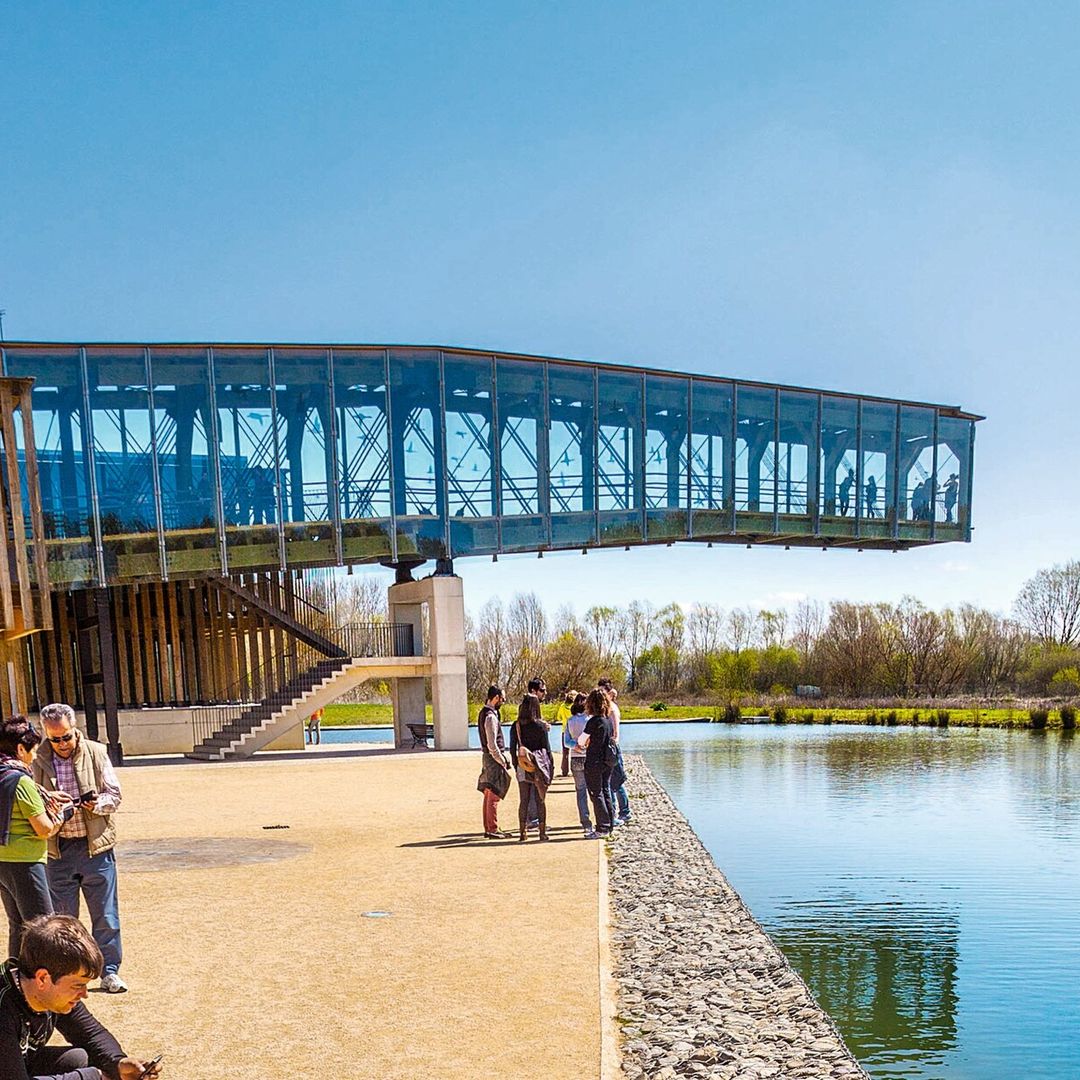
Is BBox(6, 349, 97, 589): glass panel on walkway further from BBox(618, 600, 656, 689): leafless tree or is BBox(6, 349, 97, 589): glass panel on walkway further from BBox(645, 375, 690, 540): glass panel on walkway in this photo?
BBox(618, 600, 656, 689): leafless tree

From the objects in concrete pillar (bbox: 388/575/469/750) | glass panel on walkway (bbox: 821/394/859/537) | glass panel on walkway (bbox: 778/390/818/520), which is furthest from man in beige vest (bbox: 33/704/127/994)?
glass panel on walkway (bbox: 821/394/859/537)

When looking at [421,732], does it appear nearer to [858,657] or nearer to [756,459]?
[756,459]

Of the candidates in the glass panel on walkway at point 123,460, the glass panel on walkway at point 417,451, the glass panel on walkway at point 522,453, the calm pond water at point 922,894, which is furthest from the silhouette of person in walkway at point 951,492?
the glass panel on walkway at point 123,460

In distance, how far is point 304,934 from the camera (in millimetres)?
9672

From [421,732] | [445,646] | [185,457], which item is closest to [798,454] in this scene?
[445,646]

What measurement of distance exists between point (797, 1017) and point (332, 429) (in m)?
27.3

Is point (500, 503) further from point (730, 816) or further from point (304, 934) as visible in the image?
point (304, 934)

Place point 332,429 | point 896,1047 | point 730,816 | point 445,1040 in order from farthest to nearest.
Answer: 1. point 332,429
2. point 730,816
3. point 896,1047
4. point 445,1040

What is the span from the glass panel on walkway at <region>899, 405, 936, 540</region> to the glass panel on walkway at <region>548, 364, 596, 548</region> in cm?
1221

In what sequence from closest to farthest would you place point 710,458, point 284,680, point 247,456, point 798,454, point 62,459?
point 62,459
point 247,456
point 710,458
point 284,680
point 798,454

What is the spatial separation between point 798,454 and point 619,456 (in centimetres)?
698

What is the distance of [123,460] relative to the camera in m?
31.3

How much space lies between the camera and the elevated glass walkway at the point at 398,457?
3125 cm

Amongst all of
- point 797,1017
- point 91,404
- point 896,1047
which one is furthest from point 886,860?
point 91,404
